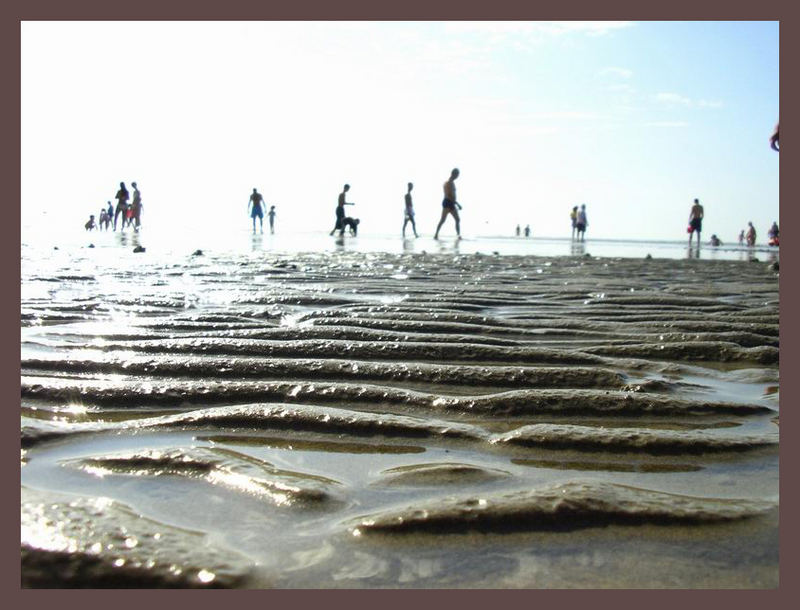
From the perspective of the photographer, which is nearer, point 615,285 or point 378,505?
point 378,505

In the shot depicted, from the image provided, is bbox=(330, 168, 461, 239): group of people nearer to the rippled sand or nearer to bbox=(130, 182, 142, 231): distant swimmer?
bbox=(130, 182, 142, 231): distant swimmer

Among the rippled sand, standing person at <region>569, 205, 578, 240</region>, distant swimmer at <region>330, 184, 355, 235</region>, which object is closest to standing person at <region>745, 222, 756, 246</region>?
standing person at <region>569, 205, 578, 240</region>

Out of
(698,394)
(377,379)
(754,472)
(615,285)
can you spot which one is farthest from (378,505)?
(615,285)

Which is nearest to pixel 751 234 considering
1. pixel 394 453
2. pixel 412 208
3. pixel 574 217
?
pixel 574 217

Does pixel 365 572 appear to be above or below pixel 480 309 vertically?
below

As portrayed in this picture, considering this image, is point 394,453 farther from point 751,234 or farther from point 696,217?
point 751,234

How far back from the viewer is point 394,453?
1793 millimetres

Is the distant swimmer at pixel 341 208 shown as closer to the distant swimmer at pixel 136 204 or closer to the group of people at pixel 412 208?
the group of people at pixel 412 208

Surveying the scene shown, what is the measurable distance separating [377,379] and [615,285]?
421 centimetres

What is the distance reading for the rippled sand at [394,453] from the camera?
48.5 inches

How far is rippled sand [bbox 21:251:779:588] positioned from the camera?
1232 millimetres

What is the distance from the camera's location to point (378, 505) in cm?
147

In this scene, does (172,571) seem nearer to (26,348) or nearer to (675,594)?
(675,594)

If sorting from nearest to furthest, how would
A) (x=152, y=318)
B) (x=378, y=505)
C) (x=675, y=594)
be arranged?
(x=675, y=594)
(x=378, y=505)
(x=152, y=318)
